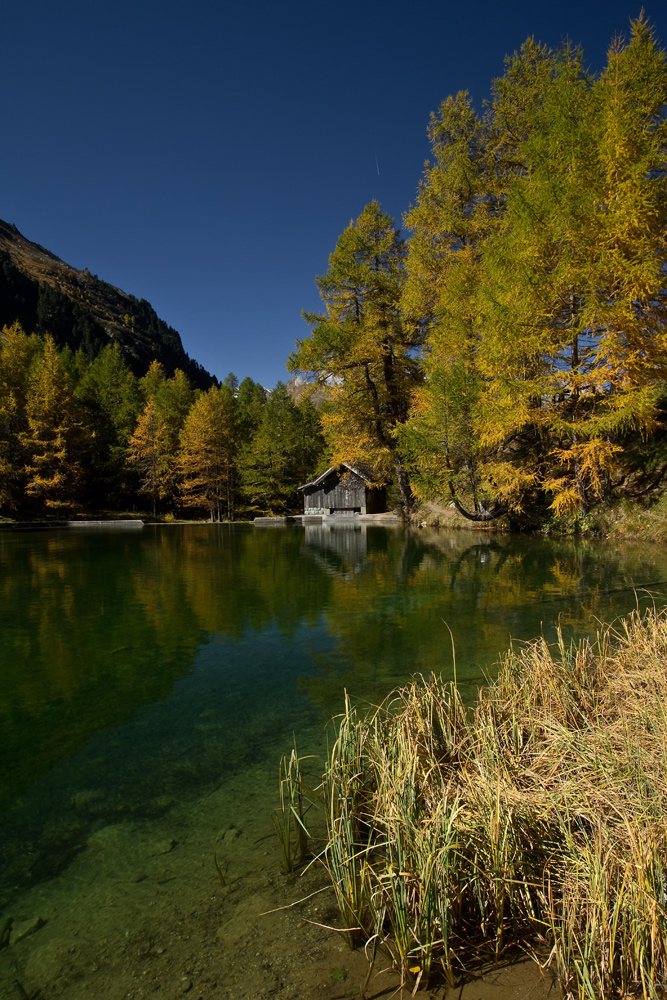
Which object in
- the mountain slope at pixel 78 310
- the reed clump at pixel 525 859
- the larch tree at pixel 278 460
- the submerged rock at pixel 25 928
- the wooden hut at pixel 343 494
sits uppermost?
the mountain slope at pixel 78 310

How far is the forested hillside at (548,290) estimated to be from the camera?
13562 millimetres

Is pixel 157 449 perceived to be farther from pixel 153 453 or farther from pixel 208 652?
pixel 208 652

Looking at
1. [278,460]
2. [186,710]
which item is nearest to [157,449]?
[278,460]

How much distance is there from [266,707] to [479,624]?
13.0 feet

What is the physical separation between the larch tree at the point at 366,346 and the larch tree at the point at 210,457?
62.2 feet

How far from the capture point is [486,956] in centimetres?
199

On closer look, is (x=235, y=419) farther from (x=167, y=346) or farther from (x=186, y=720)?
(x=167, y=346)

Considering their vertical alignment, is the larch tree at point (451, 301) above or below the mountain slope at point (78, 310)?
below

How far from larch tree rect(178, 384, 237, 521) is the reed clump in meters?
42.6

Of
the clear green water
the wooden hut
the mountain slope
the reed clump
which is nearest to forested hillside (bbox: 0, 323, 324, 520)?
the wooden hut

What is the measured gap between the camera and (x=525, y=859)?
216 centimetres

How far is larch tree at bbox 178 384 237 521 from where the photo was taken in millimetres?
44062

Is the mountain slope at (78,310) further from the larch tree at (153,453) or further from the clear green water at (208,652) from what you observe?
the clear green water at (208,652)

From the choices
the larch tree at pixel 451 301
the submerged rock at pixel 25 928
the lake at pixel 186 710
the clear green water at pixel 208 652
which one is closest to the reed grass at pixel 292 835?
the lake at pixel 186 710
